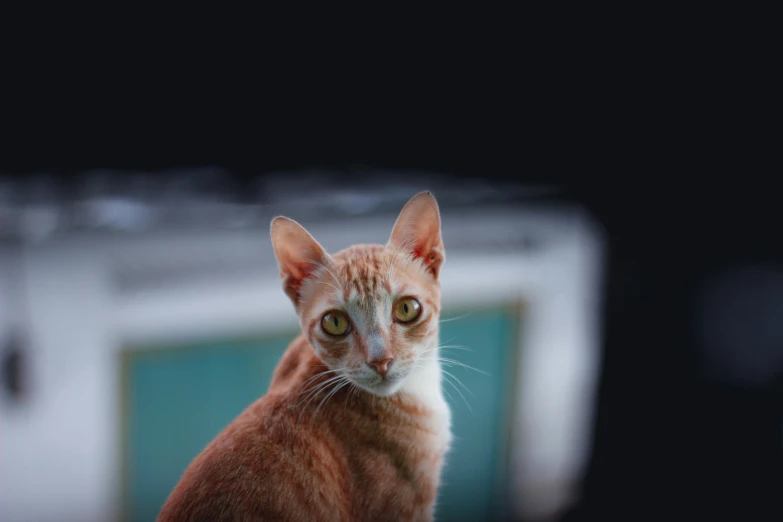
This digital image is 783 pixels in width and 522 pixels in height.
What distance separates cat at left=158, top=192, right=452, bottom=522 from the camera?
0.62 meters

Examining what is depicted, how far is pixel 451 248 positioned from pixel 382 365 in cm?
65

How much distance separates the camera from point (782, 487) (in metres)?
1.49

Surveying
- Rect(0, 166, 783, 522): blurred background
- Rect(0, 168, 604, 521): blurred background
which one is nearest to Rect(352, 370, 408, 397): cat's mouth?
Rect(0, 166, 783, 522): blurred background

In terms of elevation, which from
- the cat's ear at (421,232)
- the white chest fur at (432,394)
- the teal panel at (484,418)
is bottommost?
the teal panel at (484,418)

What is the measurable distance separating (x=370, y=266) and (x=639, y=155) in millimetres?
1053

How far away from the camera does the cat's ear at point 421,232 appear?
62 cm

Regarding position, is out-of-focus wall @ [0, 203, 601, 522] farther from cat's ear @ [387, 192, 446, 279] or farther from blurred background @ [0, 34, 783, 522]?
cat's ear @ [387, 192, 446, 279]

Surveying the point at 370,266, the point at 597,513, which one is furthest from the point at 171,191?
the point at 597,513

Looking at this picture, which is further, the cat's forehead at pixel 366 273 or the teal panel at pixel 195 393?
the teal panel at pixel 195 393

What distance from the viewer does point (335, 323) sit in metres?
0.64

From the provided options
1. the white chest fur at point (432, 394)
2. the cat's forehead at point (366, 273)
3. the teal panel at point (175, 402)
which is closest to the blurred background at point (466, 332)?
the teal panel at point (175, 402)

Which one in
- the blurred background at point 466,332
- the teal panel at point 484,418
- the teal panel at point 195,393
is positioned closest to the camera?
the teal panel at point 195,393

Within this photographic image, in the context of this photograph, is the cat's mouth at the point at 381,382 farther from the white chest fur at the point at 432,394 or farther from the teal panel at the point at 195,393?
the teal panel at the point at 195,393

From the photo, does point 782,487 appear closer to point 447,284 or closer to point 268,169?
point 447,284
